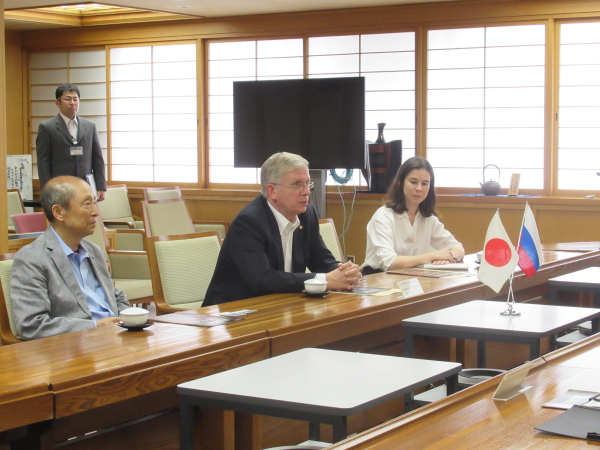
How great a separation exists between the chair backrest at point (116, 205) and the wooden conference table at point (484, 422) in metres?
5.65

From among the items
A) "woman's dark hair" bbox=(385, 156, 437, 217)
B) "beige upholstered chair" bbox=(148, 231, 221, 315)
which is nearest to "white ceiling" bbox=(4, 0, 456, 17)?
"woman's dark hair" bbox=(385, 156, 437, 217)

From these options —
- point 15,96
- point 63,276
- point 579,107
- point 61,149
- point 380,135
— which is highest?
point 15,96

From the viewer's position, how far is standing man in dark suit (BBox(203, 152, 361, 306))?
9.62ft

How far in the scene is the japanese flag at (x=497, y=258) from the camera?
263cm

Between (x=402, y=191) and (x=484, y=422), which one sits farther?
(x=402, y=191)

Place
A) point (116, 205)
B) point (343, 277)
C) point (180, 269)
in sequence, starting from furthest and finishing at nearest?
1. point (116, 205)
2. point (180, 269)
3. point (343, 277)

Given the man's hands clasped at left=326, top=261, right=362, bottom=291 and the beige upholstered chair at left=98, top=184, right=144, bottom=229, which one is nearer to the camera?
the man's hands clasped at left=326, top=261, right=362, bottom=291

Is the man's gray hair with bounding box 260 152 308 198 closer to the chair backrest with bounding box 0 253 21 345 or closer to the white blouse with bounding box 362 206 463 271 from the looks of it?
the white blouse with bounding box 362 206 463 271

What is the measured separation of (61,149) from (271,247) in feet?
12.0

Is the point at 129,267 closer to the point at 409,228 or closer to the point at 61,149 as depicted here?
the point at 61,149

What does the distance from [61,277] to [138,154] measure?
523 centimetres

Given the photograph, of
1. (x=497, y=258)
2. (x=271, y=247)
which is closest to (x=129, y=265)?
(x=271, y=247)

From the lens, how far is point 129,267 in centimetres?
505

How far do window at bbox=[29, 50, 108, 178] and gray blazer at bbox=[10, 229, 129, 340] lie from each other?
17.6 ft
